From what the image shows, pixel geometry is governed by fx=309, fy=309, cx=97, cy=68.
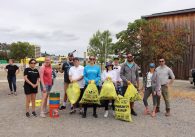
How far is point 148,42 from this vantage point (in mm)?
20047

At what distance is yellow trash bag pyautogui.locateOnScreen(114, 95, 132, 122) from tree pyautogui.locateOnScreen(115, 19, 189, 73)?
11365 mm

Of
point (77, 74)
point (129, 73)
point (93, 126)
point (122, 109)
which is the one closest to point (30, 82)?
point (77, 74)

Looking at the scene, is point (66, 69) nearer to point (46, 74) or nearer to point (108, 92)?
point (46, 74)

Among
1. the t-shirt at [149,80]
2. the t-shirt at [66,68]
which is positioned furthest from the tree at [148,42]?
the t-shirt at [66,68]

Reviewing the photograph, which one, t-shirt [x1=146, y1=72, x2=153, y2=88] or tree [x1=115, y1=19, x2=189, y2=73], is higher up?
tree [x1=115, y1=19, x2=189, y2=73]

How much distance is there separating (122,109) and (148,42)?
1200 centimetres

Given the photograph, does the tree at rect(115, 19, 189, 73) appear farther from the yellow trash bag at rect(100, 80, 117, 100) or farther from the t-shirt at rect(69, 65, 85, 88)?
the yellow trash bag at rect(100, 80, 117, 100)

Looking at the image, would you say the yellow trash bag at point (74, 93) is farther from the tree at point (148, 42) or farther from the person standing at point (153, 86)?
the tree at point (148, 42)

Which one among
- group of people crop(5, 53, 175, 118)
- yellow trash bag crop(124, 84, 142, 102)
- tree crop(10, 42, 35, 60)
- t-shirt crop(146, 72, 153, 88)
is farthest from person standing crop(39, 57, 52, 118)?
→ tree crop(10, 42, 35, 60)

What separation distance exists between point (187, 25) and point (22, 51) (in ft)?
200

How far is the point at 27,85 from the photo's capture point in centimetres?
905

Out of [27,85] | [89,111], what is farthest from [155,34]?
[27,85]

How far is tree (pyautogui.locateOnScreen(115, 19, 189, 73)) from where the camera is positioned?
20.0 metres

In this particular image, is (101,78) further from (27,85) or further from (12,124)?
(12,124)
